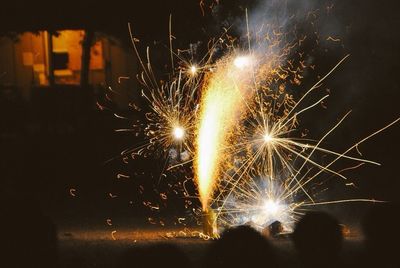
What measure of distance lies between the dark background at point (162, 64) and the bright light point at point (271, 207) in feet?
5.04

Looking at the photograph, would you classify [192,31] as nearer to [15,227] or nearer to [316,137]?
[316,137]

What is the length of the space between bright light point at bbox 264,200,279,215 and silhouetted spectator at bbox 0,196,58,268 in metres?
4.24

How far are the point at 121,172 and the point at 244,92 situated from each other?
3.26 m

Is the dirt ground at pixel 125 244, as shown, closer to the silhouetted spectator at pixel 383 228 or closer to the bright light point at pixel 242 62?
the silhouetted spectator at pixel 383 228

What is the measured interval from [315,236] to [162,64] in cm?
800

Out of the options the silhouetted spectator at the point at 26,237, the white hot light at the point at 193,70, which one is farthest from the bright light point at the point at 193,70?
the silhouetted spectator at the point at 26,237

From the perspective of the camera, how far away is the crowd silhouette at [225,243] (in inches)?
145

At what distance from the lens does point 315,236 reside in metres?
3.87

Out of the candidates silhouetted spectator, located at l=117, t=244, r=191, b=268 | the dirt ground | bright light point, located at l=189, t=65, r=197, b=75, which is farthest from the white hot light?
silhouetted spectator, located at l=117, t=244, r=191, b=268

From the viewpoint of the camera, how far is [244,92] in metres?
9.05

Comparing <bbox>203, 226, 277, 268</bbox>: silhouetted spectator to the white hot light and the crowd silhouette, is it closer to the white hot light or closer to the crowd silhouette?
the crowd silhouette

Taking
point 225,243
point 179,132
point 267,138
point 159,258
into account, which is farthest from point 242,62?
point 159,258

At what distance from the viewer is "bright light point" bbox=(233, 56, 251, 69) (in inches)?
349

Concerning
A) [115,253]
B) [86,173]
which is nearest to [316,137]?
[86,173]
